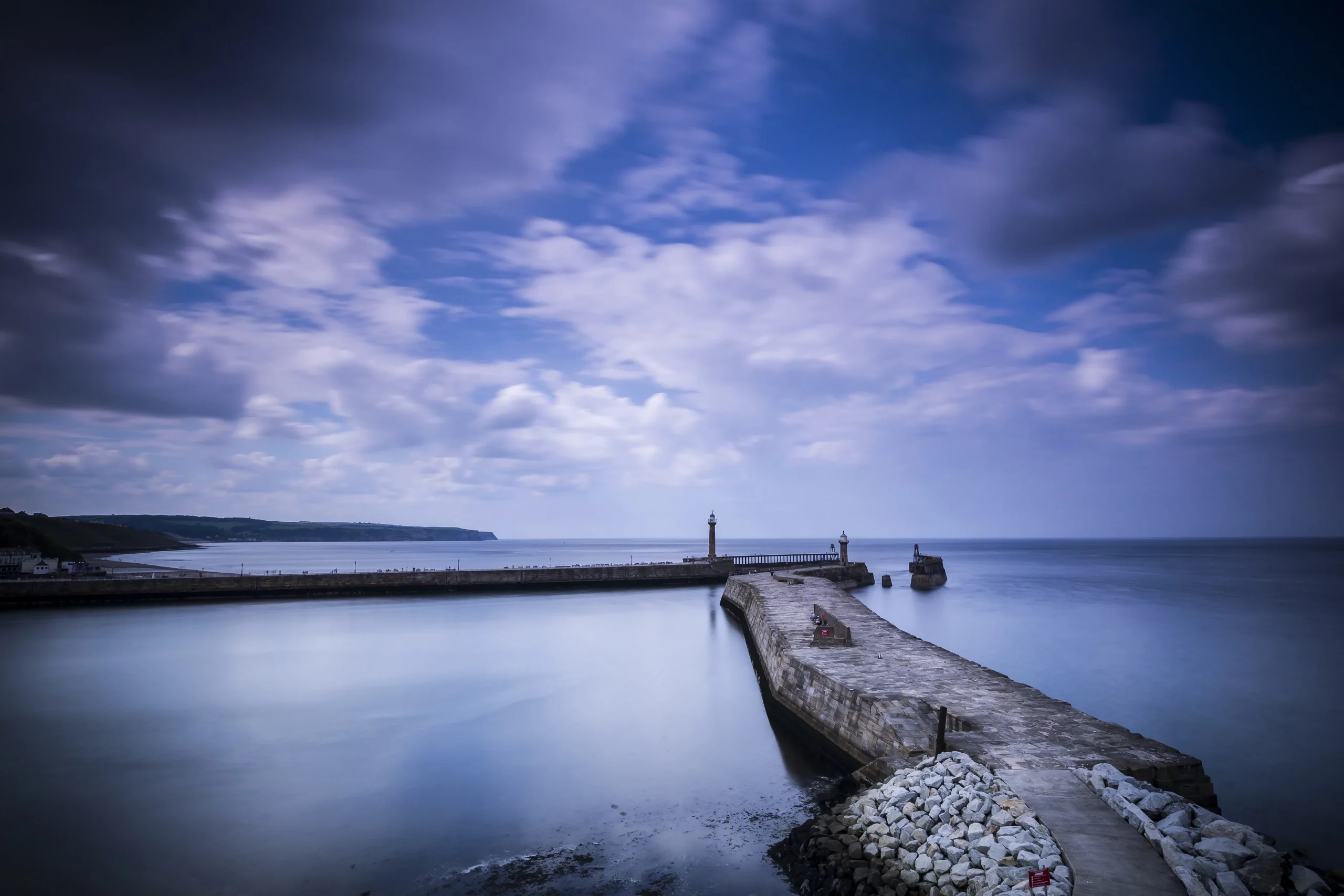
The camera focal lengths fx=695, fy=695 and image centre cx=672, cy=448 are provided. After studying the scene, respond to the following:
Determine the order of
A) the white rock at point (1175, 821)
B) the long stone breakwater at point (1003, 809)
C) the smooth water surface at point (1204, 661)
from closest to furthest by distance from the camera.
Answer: the long stone breakwater at point (1003, 809) < the white rock at point (1175, 821) < the smooth water surface at point (1204, 661)

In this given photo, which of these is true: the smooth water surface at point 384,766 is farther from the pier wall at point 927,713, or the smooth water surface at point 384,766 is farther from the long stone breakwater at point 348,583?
the long stone breakwater at point 348,583


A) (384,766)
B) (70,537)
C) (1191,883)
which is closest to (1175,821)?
(1191,883)

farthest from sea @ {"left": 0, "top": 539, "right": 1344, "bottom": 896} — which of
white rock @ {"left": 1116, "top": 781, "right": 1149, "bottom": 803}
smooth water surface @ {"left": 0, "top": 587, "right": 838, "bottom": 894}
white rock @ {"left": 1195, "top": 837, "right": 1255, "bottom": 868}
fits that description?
white rock @ {"left": 1195, "top": 837, "right": 1255, "bottom": 868}

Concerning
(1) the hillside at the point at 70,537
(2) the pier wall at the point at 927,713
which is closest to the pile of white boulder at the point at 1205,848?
(2) the pier wall at the point at 927,713

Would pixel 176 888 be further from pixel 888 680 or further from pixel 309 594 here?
pixel 309 594

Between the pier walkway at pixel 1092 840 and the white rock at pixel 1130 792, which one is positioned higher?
the white rock at pixel 1130 792

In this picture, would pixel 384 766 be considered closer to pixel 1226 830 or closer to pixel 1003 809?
pixel 1003 809

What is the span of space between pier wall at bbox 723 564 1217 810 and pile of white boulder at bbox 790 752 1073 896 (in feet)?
2.16

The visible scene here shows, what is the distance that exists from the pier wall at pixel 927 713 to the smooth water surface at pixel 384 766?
0.84 meters

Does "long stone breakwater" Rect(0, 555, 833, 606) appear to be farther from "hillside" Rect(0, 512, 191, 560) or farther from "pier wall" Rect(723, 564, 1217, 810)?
"pier wall" Rect(723, 564, 1217, 810)

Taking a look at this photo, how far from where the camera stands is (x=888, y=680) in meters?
10.6

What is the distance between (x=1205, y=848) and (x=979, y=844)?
5.08 ft

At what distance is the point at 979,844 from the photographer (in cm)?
561

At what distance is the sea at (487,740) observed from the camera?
7.13 m
